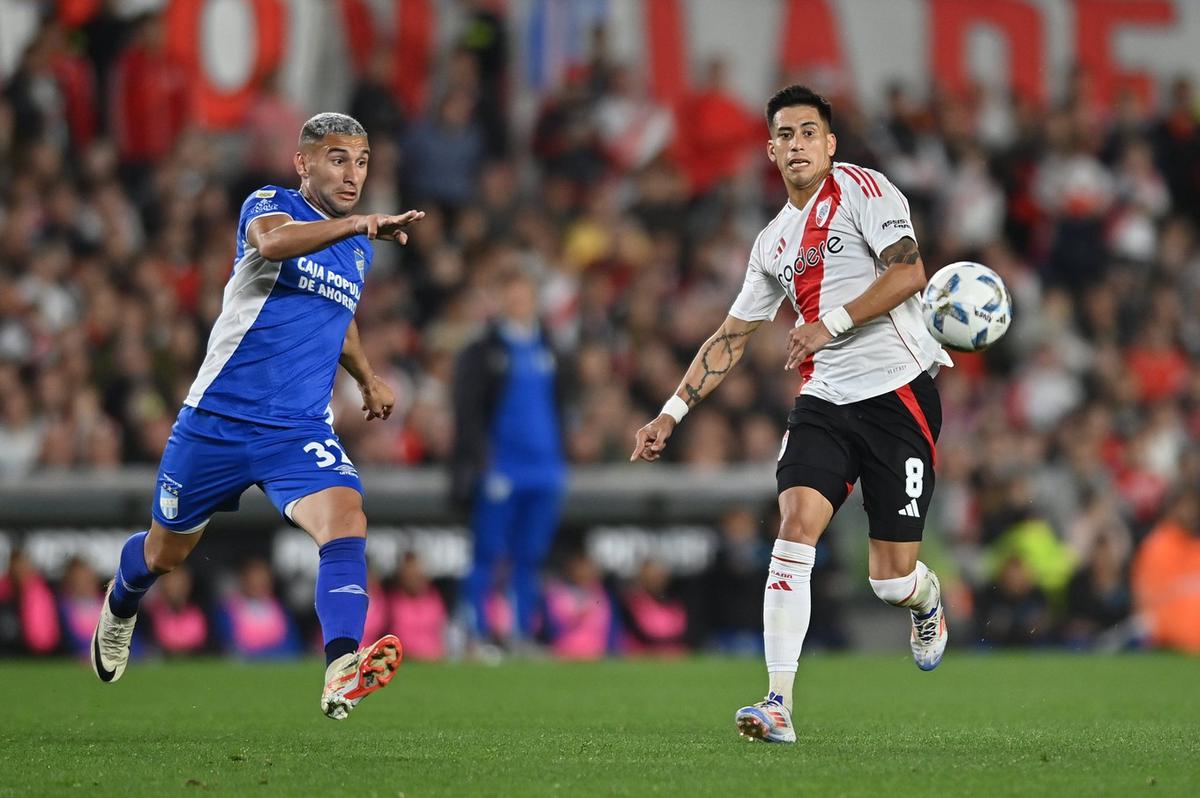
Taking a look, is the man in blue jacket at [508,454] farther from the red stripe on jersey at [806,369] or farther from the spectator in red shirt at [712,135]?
the spectator in red shirt at [712,135]

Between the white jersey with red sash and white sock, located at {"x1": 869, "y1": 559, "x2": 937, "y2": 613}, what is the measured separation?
81cm

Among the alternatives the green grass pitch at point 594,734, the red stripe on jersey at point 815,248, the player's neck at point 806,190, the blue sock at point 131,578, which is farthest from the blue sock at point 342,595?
the player's neck at point 806,190

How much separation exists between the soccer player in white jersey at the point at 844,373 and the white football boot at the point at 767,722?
0.26 meters

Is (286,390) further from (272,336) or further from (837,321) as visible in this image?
(837,321)

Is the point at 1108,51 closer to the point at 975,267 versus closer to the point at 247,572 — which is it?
the point at 247,572

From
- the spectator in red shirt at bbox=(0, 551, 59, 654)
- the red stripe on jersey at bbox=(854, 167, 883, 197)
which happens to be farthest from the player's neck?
the spectator in red shirt at bbox=(0, 551, 59, 654)

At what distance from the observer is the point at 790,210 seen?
7.46m

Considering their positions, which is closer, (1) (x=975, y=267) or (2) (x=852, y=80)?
(1) (x=975, y=267)

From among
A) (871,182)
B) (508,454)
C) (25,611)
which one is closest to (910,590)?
(871,182)

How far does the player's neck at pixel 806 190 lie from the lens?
24.1 ft

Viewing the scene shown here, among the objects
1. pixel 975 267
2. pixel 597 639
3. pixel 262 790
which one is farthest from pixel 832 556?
pixel 262 790

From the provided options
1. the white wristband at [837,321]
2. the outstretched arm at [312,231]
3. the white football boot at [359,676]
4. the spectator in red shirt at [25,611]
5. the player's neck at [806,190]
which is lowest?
the spectator in red shirt at [25,611]

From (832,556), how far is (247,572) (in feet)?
15.5

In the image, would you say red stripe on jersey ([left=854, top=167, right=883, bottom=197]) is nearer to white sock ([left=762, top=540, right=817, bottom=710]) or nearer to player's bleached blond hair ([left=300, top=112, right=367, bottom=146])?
white sock ([left=762, top=540, right=817, bottom=710])
